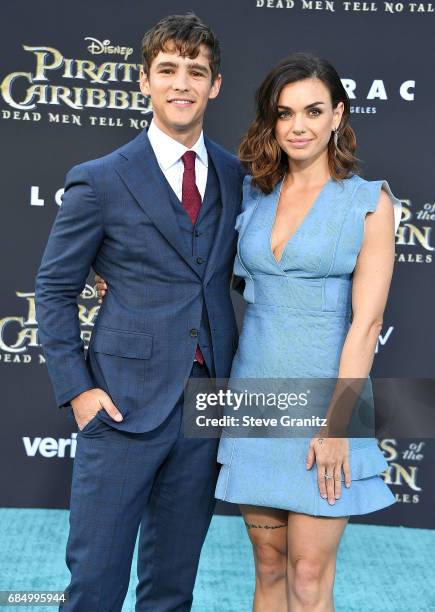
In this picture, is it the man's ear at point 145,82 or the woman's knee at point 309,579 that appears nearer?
the woman's knee at point 309,579

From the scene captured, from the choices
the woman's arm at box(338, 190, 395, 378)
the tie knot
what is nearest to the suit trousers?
the woman's arm at box(338, 190, 395, 378)

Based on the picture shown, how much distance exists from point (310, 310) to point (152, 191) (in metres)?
0.46

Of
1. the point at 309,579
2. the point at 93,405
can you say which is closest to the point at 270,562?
the point at 309,579

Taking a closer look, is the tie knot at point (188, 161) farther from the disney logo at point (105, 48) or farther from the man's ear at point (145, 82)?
the disney logo at point (105, 48)

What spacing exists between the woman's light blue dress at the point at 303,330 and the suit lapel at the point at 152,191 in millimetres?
177

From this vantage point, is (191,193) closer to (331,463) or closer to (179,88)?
(179,88)

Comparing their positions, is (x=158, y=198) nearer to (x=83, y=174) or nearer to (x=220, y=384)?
(x=83, y=174)

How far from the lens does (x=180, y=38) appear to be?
2.18 meters

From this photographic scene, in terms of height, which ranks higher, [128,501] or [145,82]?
[145,82]

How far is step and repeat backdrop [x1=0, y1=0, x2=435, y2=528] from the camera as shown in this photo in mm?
3654

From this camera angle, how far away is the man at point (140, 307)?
216 cm

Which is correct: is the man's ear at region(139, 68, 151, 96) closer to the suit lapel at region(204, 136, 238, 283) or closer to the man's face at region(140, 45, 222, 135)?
the man's face at region(140, 45, 222, 135)

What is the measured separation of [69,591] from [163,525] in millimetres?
273

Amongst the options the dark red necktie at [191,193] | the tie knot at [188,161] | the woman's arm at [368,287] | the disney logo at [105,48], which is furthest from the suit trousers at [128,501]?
the disney logo at [105,48]
